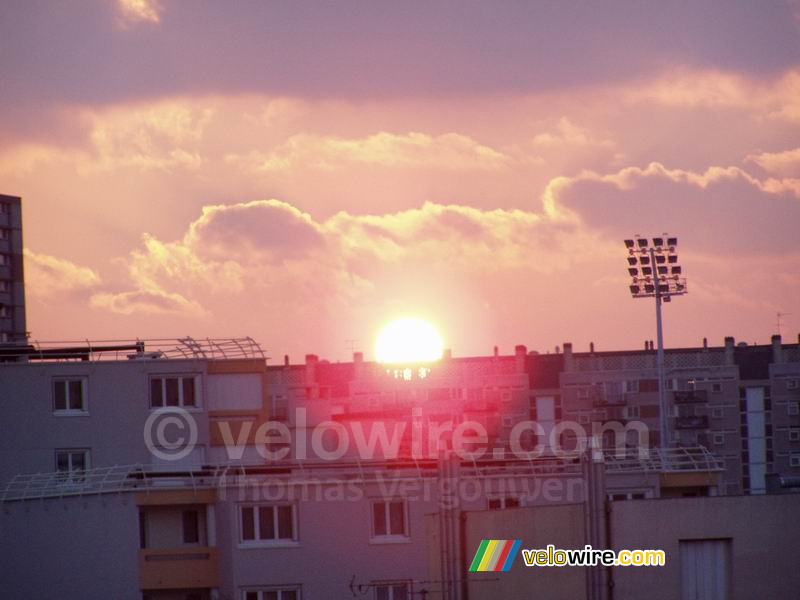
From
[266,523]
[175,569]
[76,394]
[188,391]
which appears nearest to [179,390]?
[188,391]

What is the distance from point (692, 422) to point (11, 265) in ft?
218

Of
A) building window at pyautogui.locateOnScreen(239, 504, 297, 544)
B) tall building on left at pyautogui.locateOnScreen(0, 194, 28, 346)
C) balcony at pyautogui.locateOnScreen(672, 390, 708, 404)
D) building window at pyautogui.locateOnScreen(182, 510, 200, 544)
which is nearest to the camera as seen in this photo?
building window at pyautogui.locateOnScreen(239, 504, 297, 544)

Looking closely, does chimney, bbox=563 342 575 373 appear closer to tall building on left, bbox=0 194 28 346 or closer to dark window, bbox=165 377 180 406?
tall building on left, bbox=0 194 28 346

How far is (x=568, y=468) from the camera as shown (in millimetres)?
42250

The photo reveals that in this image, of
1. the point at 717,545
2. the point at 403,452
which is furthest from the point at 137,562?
the point at 403,452

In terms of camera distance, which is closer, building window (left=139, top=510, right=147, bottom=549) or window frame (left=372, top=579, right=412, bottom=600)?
window frame (left=372, top=579, right=412, bottom=600)

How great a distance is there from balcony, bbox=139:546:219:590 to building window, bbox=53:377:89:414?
13750 millimetres

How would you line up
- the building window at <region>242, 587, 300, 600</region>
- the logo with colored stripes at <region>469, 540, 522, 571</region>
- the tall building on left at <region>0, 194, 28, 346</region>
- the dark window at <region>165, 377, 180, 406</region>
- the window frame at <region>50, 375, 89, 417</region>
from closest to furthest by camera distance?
the logo with colored stripes at <region>469, 540, 522, 571</region> → the building window at <region>242, 587, 300, 600</region> → the window frame at <region>50, 375, 89, 417</region> → the dark window at <region>165, 377, 180, 406</region> → the tall building on left at <region>0, 194, 28, 346</region>

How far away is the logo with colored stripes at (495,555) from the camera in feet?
116

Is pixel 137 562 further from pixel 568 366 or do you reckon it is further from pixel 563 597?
pixel 568 366

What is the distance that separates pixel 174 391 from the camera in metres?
56.6

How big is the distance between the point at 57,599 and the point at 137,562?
2.74m

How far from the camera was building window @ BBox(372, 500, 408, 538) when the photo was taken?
137 ft

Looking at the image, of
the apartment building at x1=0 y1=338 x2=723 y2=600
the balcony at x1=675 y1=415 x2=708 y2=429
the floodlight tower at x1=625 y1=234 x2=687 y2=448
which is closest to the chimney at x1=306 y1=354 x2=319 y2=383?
the balcony at x1=675 y1=415 x2=708 y2=429
